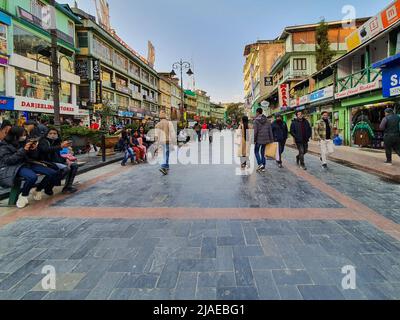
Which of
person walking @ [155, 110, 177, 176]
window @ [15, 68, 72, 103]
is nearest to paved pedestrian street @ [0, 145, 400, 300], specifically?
person walking @ [155, 110, 177, 176]

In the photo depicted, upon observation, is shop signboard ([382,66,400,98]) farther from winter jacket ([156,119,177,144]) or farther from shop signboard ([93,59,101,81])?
shop signboard ([93,59,101,81])

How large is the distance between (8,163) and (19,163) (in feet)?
0.56

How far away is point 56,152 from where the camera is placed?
6289 millimetres

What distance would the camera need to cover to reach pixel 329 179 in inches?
307

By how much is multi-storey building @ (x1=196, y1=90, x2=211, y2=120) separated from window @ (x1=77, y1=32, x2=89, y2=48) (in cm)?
8545

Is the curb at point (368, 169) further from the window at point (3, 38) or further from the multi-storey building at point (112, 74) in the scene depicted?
the window at point (3, 38)

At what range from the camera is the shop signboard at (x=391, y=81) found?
40.3ft

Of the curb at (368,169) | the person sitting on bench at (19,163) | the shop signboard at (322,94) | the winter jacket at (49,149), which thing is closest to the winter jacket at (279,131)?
the curb at (368,169)

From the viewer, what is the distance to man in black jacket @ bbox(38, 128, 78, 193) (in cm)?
564

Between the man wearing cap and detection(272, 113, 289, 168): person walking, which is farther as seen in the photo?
detection(272, 113, 289, 168): person walking

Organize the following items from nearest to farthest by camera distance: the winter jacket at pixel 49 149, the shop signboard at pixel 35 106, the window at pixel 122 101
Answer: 1. the winter jacket at pixel 49 149
2. the shop signboard at pixel 35 106
3. the window at pixel 122 101

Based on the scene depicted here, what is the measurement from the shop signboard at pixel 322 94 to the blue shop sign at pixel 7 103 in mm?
Result: 22120

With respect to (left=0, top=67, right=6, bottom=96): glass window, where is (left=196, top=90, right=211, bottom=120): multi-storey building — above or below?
above

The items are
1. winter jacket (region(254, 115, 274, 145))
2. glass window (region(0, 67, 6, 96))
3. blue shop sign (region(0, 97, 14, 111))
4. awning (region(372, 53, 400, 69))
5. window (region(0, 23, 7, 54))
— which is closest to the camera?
winter jacket (region(254, 115, 274, 145))
